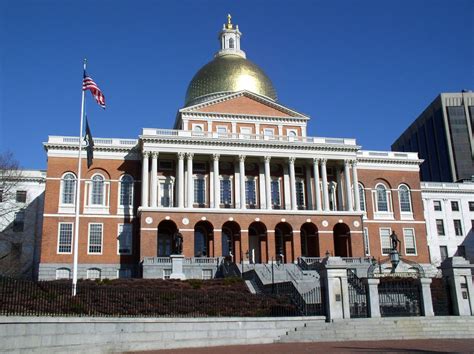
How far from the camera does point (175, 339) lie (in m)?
21.9

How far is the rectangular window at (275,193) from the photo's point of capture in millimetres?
56906

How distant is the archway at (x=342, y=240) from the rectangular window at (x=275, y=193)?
6699 millimetres

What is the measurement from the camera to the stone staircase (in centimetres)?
2350

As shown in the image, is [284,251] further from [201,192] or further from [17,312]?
[17,312]

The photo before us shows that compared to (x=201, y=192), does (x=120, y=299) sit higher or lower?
lower

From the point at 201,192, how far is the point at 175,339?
113 ft

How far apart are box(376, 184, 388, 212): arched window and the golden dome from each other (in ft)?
54.1

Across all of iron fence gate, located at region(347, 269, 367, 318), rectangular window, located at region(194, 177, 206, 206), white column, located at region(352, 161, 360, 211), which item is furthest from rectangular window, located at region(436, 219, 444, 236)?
iron fence gate, located at region(347, 269, 367, 318)

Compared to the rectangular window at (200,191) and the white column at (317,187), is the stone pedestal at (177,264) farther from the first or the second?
the white column at (317,187)

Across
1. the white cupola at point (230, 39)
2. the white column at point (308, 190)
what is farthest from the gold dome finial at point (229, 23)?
the white column at point (308, 190)

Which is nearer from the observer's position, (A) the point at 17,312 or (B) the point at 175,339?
(A) the point at 17,312

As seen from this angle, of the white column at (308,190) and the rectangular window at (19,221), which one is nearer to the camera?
the white column at (308,190)

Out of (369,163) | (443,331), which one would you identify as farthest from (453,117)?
(443,331)

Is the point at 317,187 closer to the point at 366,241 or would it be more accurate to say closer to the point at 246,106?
the point at 366,241
